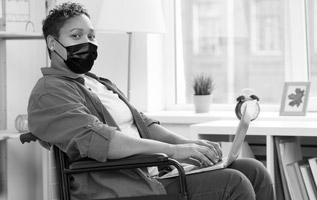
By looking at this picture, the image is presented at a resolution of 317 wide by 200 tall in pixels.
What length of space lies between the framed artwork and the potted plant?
445mm

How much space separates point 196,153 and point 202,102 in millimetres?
1304

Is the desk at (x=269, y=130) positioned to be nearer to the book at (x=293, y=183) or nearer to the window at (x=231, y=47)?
the book at (x=293, y=183)

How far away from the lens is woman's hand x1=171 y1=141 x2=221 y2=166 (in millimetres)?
2168

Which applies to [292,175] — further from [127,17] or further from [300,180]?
[127,17]

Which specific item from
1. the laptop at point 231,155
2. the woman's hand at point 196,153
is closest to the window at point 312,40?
the laptop at point 231,155

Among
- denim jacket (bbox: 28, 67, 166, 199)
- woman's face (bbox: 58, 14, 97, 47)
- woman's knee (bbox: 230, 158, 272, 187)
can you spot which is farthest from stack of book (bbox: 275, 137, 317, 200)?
woman's face (bbox: 58, 14, 97, 47)

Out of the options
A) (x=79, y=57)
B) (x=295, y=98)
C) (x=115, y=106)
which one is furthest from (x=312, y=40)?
(x=79, y=57)

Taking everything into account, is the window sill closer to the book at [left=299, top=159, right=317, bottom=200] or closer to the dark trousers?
the book at [left=299, top=159, right=317, bottom=200]

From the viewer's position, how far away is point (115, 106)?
238cm

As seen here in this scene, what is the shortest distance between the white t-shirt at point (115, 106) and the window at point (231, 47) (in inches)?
51.8

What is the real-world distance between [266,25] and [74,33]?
155 cm

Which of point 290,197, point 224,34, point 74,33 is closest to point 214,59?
point 224,34

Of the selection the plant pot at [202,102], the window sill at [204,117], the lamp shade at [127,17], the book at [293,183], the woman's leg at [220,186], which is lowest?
the book at [293,183]

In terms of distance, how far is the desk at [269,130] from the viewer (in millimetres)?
2695
